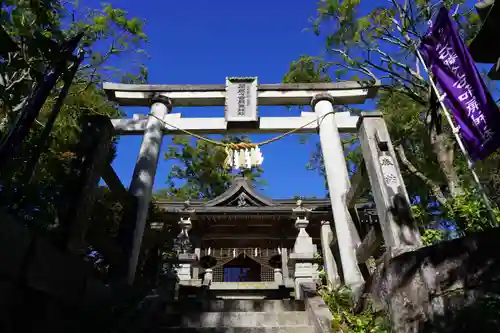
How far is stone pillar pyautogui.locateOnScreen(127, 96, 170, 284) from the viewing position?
621 centimetres

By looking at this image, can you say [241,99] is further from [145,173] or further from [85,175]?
[85,175]

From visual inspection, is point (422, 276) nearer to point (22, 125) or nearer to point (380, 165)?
point (380, 165)

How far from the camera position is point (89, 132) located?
5.00m

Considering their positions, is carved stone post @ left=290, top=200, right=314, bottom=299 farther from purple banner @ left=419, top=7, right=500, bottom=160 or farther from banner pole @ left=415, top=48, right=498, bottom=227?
purple banner @ left=419, top=7, right=500, bottom=160

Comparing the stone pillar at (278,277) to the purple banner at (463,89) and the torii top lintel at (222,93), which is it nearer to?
the torii top lintel at (222,93)

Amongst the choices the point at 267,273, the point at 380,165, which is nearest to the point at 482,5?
the point at 380,165

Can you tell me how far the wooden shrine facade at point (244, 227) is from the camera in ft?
41.7

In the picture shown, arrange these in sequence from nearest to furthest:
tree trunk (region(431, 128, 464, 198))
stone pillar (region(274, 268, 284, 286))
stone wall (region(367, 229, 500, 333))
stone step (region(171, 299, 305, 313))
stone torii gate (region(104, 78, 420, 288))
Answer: stone wall (region(367, 229, 500, 333)) → stone step (region(171, 299, 305, 313)) → stone torii gate (region(104, 78, 420, 288)) → tree trunk (region(431, 128, 464, 198)) → stone pillar (region(274, 268, 284, 286))

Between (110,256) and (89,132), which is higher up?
(89,132)

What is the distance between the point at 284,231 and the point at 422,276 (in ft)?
32.5

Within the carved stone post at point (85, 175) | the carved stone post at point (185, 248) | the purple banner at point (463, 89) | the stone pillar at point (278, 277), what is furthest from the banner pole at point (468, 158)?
the stone pillar at point (278, 277)

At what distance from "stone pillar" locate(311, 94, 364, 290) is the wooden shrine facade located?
13.7ft

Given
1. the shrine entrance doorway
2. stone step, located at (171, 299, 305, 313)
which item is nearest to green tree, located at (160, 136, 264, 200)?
the shrine entrance doorway

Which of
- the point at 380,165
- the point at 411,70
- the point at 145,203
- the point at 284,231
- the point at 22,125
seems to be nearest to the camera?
the point at 22,125
